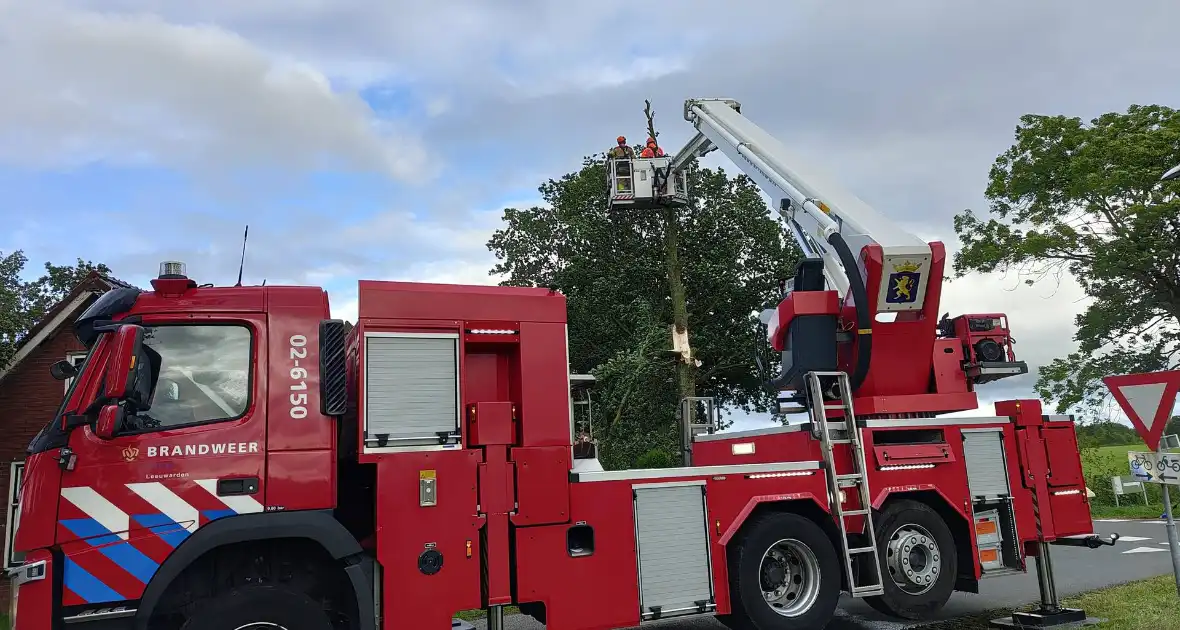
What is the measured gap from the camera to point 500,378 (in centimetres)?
656

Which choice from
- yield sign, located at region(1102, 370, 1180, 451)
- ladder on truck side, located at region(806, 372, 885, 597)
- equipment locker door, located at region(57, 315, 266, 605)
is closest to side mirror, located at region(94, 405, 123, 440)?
equipment locker door, located at region(57, 315, 266, 605)

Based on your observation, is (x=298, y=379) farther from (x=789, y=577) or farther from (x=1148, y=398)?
(x=1148, y=398)

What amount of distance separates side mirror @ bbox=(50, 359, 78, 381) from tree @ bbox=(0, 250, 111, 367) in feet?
31.4

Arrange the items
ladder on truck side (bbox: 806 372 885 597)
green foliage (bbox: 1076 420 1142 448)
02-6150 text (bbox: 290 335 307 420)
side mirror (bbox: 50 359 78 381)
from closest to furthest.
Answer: side mirror (bbox: 50 359 78 381) < 02-6150 text (bbox: 290 335 307 420) < ladder on truck side (bbox: 806 372 885 597) < green foliage (bbox: 1076 420 1142 448)

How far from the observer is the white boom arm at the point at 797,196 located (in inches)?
328

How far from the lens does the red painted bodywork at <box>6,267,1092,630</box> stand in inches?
206

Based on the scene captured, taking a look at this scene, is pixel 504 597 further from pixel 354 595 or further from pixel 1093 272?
pixel 1093 272

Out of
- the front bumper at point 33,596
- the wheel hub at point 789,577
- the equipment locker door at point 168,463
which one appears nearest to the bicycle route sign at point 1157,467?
the wheel hub at point 789,577

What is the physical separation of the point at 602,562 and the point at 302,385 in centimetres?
267

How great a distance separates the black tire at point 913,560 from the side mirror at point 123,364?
6.38m

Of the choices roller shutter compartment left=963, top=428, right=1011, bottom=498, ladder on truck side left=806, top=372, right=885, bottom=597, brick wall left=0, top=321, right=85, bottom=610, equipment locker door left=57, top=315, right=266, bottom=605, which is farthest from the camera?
brick wall left=0, top=321, right=85, bottom=610

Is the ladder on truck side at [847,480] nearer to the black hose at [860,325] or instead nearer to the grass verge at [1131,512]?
the black hose at [860,325]

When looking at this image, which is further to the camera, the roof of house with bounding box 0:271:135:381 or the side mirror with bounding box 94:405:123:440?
the roof of house with bounding box 0:271:135:381

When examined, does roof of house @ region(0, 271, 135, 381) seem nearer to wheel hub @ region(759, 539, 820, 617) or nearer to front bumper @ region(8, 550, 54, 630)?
front bumper @ region(8, 550, 54, 630)
